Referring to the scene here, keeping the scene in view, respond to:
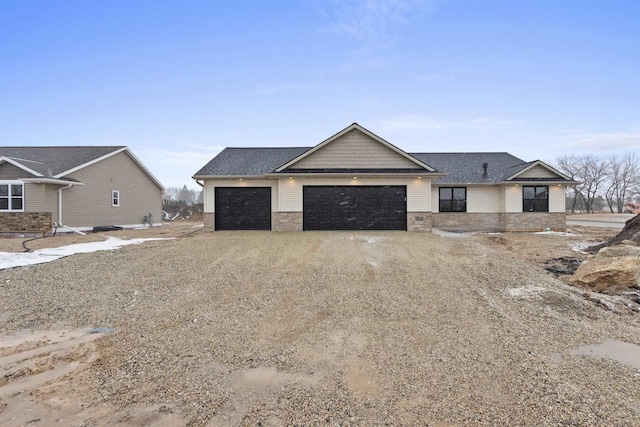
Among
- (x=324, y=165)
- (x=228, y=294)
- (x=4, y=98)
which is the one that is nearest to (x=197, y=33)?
(x=324, y=165)

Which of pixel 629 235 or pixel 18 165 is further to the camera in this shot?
pixel 18 165

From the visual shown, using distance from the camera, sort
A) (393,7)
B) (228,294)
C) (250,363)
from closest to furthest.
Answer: (250,363) < (228,294) < (393,7)

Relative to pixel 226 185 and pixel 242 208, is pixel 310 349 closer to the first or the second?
pixel 242 208

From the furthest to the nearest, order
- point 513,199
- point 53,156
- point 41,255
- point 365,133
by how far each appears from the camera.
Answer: point 53,156
point 513,199
point 365,133
point 41,255

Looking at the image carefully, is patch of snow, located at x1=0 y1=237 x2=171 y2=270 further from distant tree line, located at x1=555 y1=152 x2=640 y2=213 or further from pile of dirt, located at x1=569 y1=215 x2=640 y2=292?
distant tree line, located at x1=555 y1=152 x2=640 y2=213

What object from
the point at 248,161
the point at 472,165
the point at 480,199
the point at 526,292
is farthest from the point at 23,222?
the point at 472,165

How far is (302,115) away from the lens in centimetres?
2688

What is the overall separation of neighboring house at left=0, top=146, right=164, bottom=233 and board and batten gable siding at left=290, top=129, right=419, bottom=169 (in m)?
13.1

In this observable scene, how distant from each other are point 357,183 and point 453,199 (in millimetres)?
7493

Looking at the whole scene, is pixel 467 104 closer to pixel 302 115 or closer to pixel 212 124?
pixel 302 115

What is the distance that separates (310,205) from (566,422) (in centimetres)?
1399

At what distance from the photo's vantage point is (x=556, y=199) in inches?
744

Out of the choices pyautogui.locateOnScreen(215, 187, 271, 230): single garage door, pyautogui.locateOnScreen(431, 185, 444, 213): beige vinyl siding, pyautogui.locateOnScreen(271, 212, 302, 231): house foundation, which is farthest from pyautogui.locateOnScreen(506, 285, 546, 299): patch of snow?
pyautogui.locateOnScreen(431, 185, 444, 213): beige vinyl siding

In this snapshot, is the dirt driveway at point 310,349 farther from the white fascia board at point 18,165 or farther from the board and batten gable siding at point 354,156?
the white fascia board at point 18,165
